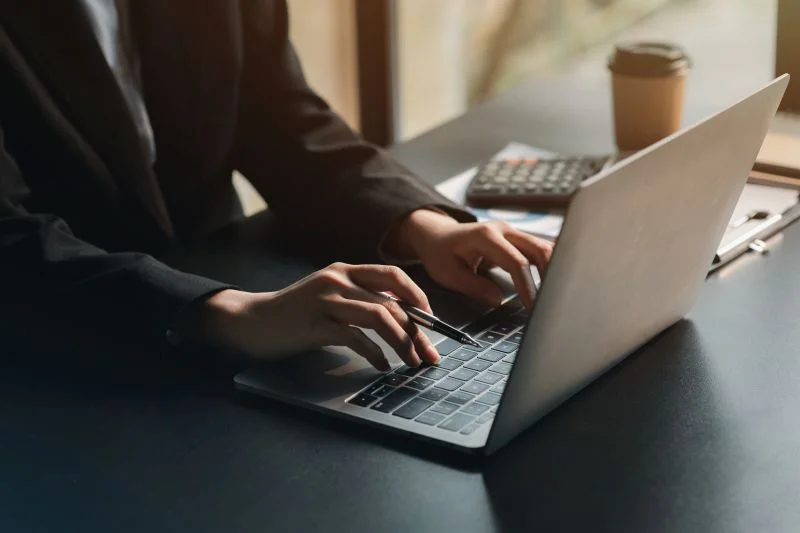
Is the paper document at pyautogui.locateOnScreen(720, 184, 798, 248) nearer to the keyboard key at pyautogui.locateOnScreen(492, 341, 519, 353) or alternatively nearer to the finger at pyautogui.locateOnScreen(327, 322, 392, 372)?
the keyboard key at pyautogui.locateOnScreen(492, 341, 519, 353)

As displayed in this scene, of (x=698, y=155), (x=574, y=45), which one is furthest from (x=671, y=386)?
(x=574, y=45)

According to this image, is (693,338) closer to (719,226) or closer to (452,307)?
(719,226)

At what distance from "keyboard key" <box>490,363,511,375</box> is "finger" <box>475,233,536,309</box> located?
0.41 ft

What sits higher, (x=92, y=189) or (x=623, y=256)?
(x=623, y=256)

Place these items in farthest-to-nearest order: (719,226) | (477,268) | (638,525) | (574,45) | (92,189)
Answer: (574,45) → (92,189) → (477,268) → (719,226) → (638,525)

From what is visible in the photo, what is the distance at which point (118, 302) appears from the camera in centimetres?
97

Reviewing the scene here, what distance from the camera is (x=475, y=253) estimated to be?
1.05 m

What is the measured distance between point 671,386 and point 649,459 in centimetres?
11

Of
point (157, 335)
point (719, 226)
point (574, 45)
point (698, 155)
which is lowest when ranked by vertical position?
point (574, 45)

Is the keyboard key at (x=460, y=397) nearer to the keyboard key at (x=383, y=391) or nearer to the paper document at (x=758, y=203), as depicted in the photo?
the keyboard key at (x=383, y=391)

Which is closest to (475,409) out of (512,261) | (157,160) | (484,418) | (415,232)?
(484,418)

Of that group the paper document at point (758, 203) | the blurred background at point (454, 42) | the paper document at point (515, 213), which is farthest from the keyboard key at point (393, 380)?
the blurred background at point (454, 42)

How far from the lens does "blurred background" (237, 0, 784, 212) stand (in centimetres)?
259

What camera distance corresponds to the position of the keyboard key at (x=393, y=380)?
0.86 metres
